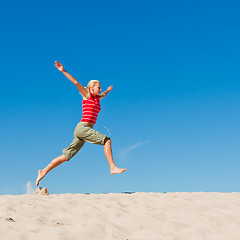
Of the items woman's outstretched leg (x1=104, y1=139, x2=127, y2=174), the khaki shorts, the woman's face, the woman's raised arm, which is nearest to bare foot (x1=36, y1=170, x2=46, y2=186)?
the khaki shorts

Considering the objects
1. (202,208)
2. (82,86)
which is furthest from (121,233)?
(82,86)

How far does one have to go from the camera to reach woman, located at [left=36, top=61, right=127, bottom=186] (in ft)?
24.7

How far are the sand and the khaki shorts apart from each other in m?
1.56

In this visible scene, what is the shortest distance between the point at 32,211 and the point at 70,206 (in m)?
0.67

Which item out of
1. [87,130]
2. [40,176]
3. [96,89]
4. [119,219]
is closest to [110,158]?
[87,130]

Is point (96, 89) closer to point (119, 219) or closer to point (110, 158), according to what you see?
point (110, 158)

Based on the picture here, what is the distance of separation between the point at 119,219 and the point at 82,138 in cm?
297

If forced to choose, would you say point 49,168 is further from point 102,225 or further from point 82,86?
point 102,225

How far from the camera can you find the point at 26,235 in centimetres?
441

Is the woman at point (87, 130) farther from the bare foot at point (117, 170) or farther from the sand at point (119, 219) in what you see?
the sand at point (119, 219)

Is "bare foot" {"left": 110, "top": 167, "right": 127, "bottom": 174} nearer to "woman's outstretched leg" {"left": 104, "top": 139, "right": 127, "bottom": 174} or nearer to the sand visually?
"woman's outstretched leg" {"left": 104, "top": 139, "right": 127, "bottom": 174}

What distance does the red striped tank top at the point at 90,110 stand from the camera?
307 inches

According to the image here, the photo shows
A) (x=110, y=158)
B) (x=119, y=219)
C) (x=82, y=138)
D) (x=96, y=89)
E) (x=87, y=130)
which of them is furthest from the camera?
(x=96, y=89)

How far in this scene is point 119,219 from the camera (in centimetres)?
518
